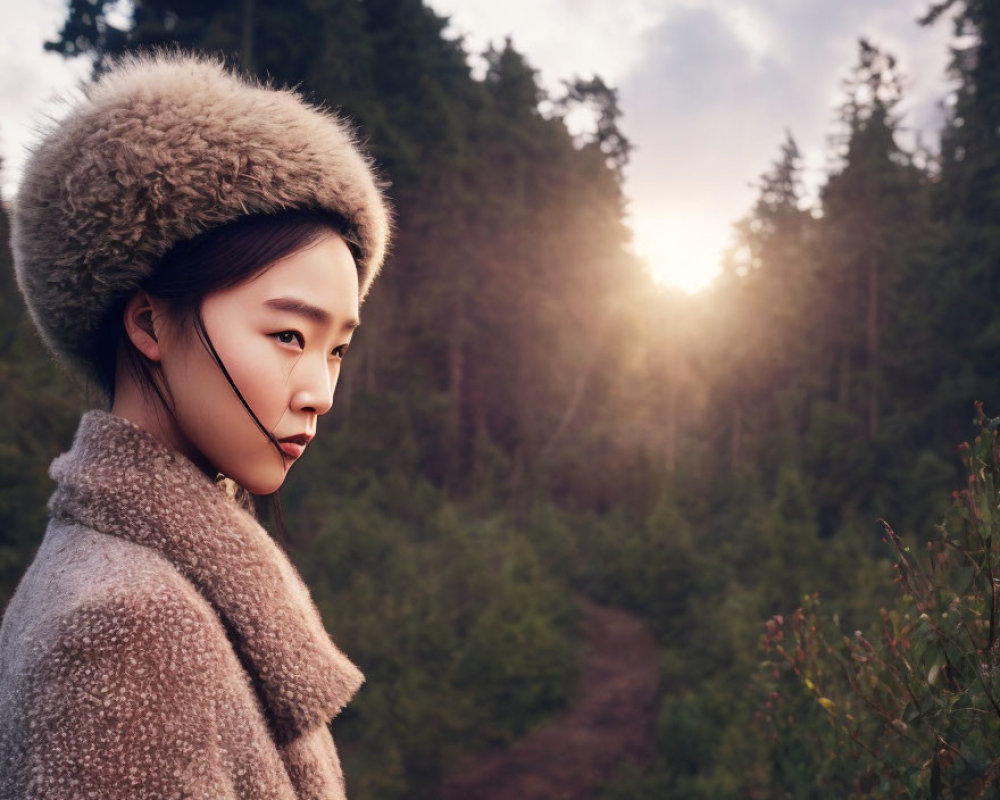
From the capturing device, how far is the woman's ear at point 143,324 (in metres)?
1.67

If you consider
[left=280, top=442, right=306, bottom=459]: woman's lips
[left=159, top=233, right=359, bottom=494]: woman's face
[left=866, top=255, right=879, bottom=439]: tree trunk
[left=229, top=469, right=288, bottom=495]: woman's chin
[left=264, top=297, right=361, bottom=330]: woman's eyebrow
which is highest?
[left=866, top=255, right=879, bottom=439]: tree trunk

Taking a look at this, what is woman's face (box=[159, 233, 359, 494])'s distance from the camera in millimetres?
1643

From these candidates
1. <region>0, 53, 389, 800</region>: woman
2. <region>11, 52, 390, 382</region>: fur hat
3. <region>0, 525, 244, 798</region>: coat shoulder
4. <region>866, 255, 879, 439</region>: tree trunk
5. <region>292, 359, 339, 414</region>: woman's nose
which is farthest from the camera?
<region>866, 255, 879, 439</region>: tree trunk

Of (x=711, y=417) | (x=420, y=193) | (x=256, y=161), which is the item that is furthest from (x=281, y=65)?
(x=711, y=417)

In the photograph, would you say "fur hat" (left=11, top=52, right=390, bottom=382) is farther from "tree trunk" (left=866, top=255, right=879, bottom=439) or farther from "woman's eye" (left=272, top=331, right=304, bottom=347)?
"tree trunk" (left=866, top=255, right=879, bottom=439)

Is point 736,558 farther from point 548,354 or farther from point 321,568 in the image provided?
point 548,354

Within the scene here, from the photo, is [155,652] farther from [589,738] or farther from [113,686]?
[589,738]

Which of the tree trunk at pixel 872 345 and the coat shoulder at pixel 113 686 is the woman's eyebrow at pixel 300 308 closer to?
the coat shoulder at pixel 113 686

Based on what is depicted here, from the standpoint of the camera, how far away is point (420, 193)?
77.5 feet

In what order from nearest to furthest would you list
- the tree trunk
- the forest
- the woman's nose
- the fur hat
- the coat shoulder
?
the coat shoulder, the fur hat, the woman's nose, the forest, the tree trunk

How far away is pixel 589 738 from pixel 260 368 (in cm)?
1369

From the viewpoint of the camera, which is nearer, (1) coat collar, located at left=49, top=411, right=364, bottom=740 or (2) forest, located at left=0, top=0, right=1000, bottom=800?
(1) coat collar, located at left=49, top=411, right=364, bottom=740

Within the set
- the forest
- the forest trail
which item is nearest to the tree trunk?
the forest

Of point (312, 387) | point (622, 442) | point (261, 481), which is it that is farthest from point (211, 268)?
point (622, 442)
